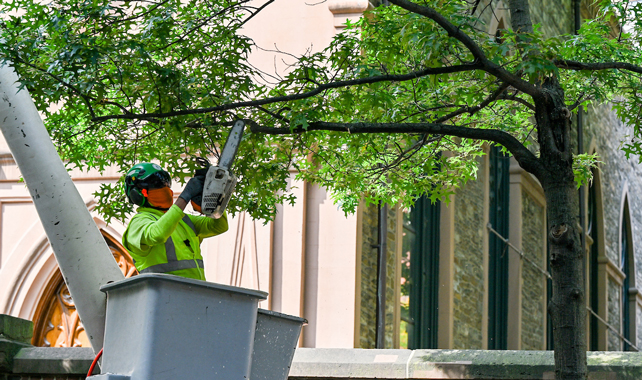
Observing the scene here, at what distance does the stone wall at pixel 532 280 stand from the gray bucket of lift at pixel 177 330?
43.6 ft

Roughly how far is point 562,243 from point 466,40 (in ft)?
4.17

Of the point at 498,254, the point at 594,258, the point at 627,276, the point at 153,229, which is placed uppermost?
the point at 627,276

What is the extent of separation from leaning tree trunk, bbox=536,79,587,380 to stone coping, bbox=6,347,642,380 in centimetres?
41

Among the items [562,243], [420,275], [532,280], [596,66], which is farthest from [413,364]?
[532,280]

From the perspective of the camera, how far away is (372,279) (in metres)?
10.2

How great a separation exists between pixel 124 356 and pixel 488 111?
15.9 feet

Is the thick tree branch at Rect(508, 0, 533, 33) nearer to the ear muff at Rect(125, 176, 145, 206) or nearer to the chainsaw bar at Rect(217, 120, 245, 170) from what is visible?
the chainsaw bar at Rect(217, 120, 245, 170)

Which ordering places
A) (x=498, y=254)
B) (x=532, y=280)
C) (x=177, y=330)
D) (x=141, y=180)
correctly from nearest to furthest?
(x=177, y=330)
(x=141, y=180)
(x=498, y=254)
(x=532, y=280)

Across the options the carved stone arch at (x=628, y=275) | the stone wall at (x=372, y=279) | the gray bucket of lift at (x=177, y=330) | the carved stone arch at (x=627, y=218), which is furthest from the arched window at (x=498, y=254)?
the gray bucket of lift at (x=177, y=330)

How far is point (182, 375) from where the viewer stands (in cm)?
305

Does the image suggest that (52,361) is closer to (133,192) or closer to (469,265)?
(133,192)

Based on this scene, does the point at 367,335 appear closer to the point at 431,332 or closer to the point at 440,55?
the point at 431,332

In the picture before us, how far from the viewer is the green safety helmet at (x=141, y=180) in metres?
3.89

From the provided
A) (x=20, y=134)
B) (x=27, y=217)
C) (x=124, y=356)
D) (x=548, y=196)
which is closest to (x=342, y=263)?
(x=27, y=217)
